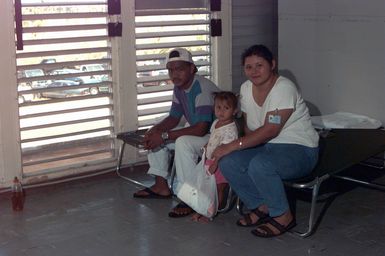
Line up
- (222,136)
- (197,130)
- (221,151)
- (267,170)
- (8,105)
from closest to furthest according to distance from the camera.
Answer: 1. (267,170)
2. (221,151)
3. (222,136)
4. (197,130)
5. (8,105)

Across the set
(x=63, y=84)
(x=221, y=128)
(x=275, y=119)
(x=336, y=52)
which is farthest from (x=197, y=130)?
(x=336, y=52)

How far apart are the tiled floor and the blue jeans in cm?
23

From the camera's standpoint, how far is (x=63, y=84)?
529 centimetres

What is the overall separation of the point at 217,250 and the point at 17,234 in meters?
1.36

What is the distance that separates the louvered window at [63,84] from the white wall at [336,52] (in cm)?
182

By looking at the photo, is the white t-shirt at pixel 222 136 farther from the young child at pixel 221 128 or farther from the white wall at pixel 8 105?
the white wall at pixel 8 105

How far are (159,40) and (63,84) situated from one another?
99 cm

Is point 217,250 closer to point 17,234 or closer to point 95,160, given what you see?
point 17,234

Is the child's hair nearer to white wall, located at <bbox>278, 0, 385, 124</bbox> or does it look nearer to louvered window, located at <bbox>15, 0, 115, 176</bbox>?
louvered window, located at <bbox>15, 0, 115, 176</bbox>

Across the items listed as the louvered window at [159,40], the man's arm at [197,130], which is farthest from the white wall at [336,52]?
the man's arm at [197,130]

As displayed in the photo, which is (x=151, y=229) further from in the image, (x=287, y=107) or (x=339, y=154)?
(x=339, y=154)

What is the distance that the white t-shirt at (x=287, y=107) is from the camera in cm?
417

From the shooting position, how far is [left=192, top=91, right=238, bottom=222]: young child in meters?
4.36

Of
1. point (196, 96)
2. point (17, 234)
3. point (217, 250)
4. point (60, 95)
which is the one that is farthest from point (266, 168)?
point (60, 95)
